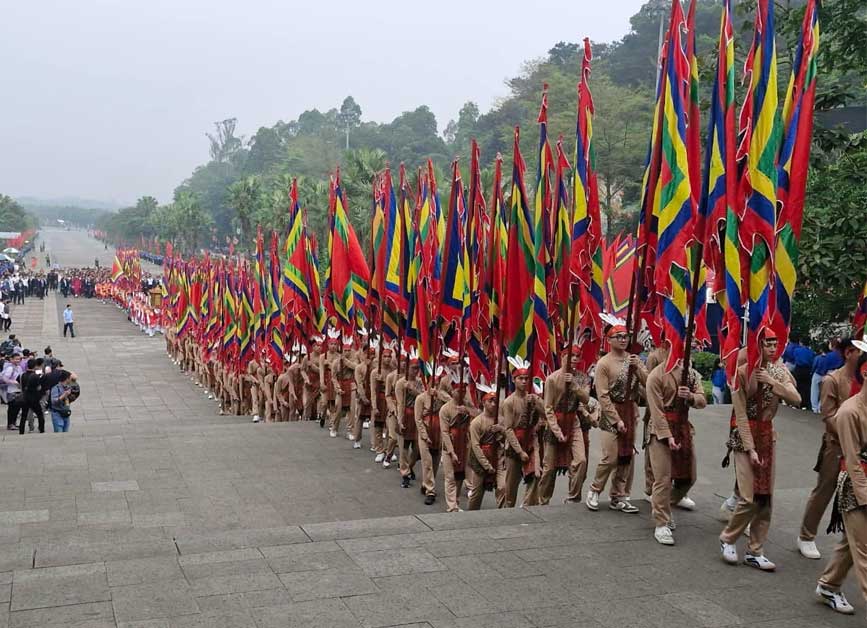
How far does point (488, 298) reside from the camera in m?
10.0

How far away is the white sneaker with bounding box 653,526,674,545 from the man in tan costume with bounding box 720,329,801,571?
17.7 inches

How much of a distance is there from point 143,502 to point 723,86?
685cm

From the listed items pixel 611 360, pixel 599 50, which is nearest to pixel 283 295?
pixel 611 360

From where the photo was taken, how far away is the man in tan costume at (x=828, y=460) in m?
6.60

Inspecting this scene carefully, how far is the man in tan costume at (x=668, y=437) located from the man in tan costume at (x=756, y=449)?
57cm

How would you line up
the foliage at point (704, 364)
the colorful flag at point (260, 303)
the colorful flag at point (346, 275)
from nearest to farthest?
the colorful flag at point (346, 275)
the colorful flag at point (260, 303)
the foliage at point (704, 364)

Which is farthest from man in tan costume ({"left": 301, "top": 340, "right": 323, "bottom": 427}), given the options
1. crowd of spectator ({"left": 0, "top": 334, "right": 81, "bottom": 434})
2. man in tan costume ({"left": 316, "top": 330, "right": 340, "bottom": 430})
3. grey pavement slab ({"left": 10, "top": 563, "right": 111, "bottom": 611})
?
grey pavement slab ({"left": 10, "top": 563, "right": 111, "bottom": 611})

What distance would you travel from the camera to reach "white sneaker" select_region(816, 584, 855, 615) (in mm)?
5562

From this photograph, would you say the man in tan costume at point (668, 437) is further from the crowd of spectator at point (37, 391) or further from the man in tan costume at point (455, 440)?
the crowd of spectator at point (37, 391)

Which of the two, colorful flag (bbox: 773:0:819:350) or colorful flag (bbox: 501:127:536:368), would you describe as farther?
colorful flag (bbox: 501:127:536:368)

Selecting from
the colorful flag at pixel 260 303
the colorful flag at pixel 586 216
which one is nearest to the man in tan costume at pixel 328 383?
the colorful flag at pixel 260 303

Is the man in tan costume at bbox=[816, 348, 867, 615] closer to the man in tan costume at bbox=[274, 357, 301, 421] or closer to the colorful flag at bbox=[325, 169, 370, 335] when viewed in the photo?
the colorful flag at bbox=[325, 169, 370, 335]

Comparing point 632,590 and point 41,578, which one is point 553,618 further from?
point 41,578

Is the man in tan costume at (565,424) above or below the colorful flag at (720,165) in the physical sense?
below
